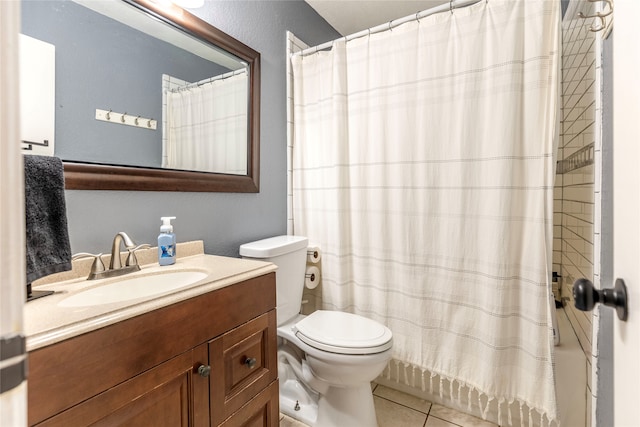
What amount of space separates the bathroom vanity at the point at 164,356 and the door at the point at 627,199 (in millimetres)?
895

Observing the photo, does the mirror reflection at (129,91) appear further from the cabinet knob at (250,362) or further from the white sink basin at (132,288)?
the cabinet knob at (250,362)

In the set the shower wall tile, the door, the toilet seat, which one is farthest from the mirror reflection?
the shower wall tile

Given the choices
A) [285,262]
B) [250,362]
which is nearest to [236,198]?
[285,262]

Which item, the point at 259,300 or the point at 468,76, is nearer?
the point at 259,300

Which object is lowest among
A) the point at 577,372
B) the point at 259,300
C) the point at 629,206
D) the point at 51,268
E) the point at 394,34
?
the point at 577,372

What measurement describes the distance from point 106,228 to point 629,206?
139 centimetres

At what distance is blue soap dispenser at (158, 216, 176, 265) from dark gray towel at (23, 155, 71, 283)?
336 millimetres

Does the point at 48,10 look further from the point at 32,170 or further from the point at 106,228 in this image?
the point at 106,228

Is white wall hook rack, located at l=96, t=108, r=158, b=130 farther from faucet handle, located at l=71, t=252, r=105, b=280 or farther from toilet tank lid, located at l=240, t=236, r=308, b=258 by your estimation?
toilet tank lid, located at l=240, t=236, r=308, b=258

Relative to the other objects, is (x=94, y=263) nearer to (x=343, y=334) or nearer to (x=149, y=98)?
(x=149, y=98)

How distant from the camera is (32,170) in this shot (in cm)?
75

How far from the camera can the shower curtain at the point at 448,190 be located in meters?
→ 1.26

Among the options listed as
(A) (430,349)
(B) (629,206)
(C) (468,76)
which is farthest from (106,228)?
(C) (468,76)

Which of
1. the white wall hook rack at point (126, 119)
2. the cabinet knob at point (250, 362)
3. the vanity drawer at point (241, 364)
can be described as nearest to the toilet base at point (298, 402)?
the vanity drawer at point (241, 364)
